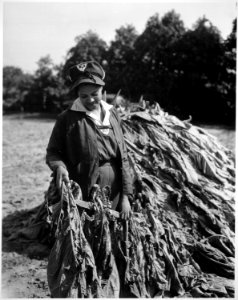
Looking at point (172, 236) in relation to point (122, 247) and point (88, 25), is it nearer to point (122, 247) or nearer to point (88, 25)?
point (122, 247)

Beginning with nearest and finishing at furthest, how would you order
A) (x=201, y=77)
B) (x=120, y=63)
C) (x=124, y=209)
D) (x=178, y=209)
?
(x=124, y=209), (x=178, y=209), (x=201, y=77), (x=120, y=63)

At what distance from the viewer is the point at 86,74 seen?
2350mm

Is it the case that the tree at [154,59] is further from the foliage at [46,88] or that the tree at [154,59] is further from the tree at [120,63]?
the foliage at [46,88]

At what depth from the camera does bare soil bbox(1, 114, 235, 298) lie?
3248 mm

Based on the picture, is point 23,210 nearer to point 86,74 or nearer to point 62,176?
point 62,176

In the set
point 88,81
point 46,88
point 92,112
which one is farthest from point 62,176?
point 46,88

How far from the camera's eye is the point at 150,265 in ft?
9.19

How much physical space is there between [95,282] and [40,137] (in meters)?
9.06

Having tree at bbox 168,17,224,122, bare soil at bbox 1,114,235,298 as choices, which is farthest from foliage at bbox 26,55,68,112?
tree at bbox 168,17,224,122

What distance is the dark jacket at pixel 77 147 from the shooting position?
2.45m

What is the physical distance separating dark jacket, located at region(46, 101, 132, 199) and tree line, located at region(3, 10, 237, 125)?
1040 millimetres

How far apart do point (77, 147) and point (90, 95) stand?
1.20 ft

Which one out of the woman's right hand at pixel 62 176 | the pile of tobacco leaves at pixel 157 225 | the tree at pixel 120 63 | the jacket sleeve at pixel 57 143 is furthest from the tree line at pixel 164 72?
the woman's right hand at pixel 62 176

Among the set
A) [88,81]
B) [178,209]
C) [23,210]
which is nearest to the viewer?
[88,81]
